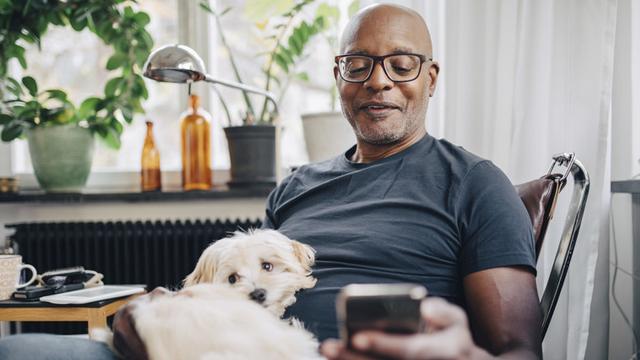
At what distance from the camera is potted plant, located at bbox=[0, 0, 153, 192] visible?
2447 millimetres

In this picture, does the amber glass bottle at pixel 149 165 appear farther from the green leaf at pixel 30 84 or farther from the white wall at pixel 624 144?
the white wall at pixel 624 144

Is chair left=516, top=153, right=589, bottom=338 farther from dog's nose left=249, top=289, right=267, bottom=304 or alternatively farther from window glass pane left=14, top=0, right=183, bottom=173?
window glass pane left=14, top=0, right=183, bottom=173

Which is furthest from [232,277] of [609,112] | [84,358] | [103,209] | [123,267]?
[103,209]

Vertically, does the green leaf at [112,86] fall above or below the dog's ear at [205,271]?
above

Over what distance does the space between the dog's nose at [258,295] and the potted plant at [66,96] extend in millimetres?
1696

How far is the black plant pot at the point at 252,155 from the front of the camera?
2326 millimetres

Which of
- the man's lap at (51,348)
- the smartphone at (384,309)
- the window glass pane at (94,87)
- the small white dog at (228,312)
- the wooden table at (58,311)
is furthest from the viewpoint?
the window glass pane at (94,87)

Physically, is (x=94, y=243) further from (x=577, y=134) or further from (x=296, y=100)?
(x=577, y=134)

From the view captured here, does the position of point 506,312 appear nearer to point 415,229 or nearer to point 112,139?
point 415,229

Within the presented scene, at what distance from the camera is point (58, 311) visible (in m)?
1.65

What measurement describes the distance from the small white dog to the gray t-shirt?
0.09 metres

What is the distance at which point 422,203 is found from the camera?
1216 millimetres

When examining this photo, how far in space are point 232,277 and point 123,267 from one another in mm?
1558

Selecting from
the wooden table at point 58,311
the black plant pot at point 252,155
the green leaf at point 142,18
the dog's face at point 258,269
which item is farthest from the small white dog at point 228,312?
the green leaf at point 142,18
